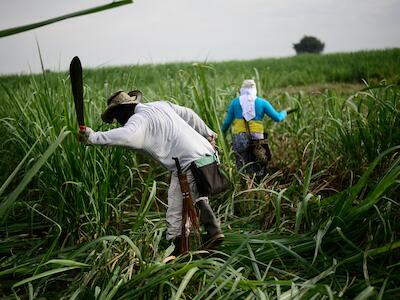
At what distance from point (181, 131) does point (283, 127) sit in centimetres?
221

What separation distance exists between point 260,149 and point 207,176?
49.0 inches

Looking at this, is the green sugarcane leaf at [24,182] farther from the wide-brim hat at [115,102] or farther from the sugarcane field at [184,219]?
the wide-brim hat at [115,102]

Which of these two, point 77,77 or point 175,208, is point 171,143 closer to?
point 175,208

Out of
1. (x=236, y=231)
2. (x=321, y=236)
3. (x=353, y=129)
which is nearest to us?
(x=321, y=236)

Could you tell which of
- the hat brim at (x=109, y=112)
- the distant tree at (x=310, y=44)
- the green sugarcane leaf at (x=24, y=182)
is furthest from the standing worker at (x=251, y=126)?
the distant tree at (x=310, y=44)

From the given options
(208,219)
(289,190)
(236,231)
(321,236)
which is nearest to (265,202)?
(289,190)

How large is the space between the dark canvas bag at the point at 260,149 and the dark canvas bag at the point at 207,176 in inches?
43.4

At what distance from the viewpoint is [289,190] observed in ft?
8.36

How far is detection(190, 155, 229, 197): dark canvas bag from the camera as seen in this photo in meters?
2.18

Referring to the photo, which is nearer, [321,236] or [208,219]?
[321,236]

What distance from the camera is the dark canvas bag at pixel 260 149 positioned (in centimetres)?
331

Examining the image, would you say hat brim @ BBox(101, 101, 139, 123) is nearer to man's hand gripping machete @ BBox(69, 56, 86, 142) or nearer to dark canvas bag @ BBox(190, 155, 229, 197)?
dark canvas bag @ BBox(190, 155, 229, 197)

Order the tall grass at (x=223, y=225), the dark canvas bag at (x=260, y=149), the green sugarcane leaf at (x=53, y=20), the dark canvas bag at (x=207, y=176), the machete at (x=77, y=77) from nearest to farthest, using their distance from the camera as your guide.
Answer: the green sugarcane leaf at (x=53, y=20) → the machete at (x=77, y=77) → the tall grass at (x=223, y=225) → the dark canvas bag at (x=207, y=176) → the dark canvas bag at (x=260, y=149)

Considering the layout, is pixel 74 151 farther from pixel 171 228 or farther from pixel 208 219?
pixel 208 219
